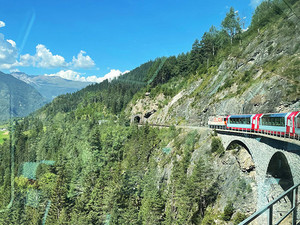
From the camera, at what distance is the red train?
28.3 feet

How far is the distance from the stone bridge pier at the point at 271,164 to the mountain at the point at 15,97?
49.9ft

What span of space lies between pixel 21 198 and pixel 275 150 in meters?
33.2

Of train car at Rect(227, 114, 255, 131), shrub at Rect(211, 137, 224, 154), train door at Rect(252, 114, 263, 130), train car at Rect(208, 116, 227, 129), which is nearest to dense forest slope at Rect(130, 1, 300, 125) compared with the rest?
train door at Rect(252, 114, 263, 130)

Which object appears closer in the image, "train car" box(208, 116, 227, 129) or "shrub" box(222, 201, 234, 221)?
"shrub" box(222, 201, 234, 221)

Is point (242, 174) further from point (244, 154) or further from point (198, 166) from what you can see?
point (198, 166)

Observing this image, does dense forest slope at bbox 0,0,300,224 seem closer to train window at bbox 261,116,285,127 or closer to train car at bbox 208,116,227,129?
train window at bbox 261,116,285,127

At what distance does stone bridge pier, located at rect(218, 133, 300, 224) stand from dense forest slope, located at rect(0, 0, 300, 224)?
1.25 meters

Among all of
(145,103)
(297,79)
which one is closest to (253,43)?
(297,79)

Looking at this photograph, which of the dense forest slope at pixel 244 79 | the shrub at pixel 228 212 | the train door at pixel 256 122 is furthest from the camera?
the train door at pixel 256 122

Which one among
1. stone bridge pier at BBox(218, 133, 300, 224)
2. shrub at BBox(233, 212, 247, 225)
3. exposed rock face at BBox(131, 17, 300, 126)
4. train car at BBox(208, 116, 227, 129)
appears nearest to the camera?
stone bridge pier at BBox(218, 133, 300, 224)

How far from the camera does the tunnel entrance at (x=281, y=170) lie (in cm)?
785

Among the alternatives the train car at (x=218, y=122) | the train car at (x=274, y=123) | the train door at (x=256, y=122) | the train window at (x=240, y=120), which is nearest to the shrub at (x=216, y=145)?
the train window at (x=240, y=120)

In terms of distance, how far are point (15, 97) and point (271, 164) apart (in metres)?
20.2

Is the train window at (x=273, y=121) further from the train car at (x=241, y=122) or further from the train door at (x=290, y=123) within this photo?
the train car at (x=241, y=122)
